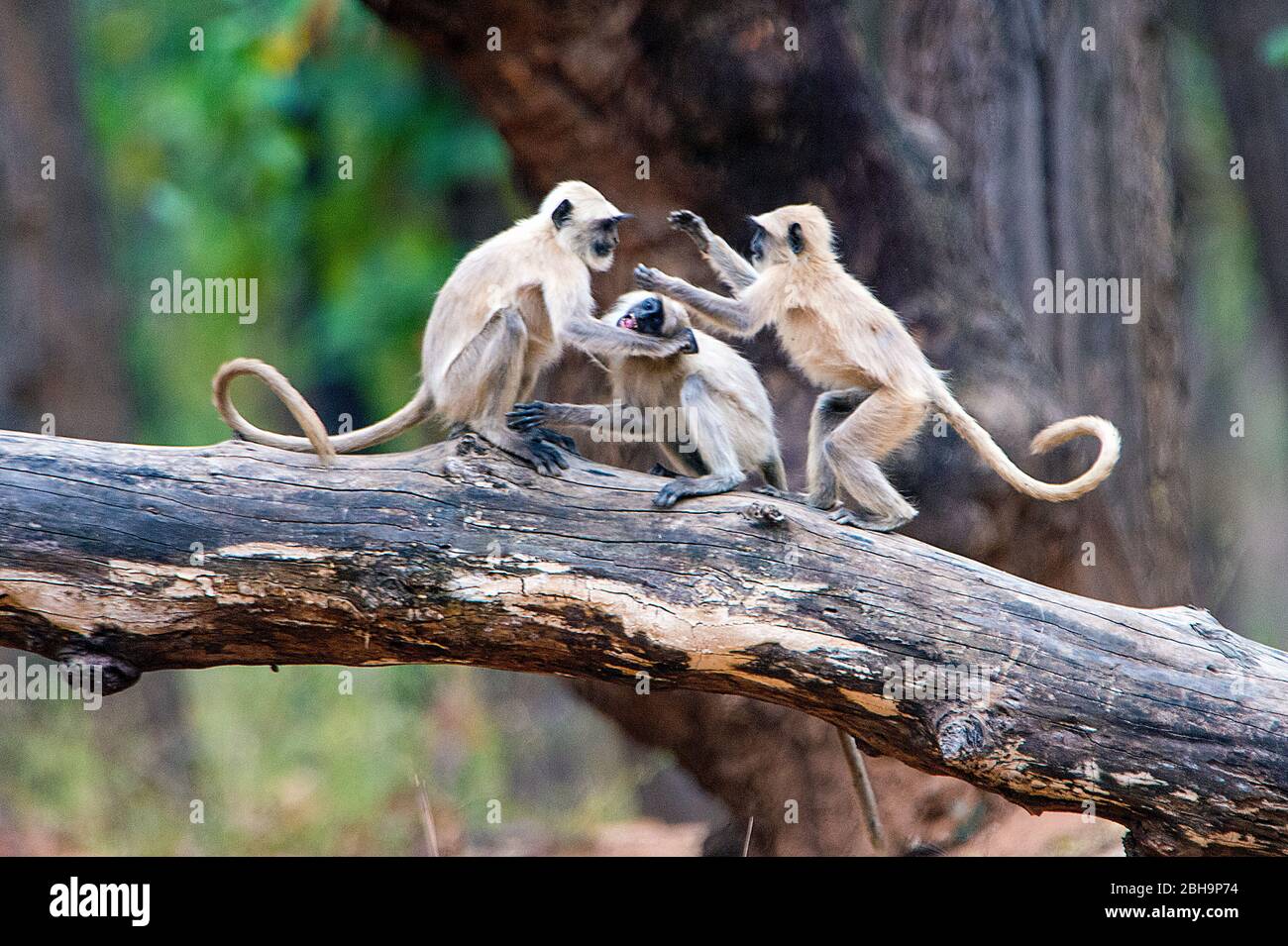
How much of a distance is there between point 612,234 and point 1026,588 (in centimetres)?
261

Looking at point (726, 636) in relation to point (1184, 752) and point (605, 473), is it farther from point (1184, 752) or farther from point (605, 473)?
point (1184, 752)

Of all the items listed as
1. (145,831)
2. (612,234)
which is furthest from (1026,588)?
(145,831)

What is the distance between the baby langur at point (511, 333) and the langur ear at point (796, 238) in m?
0.86

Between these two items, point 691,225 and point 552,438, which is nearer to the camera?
point 552,438

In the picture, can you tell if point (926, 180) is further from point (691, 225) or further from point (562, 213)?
point (562, 213)

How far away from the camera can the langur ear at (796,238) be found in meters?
6.31

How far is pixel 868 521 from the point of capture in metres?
5.86

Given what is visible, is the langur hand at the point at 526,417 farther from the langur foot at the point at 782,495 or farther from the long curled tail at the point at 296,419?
the langur foot at the point at 782,495

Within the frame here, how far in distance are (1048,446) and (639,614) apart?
237 cm

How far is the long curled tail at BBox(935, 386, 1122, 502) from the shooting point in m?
5.95

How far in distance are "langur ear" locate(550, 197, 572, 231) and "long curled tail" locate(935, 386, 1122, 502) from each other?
2.07m

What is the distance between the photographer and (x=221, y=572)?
16.8 feet

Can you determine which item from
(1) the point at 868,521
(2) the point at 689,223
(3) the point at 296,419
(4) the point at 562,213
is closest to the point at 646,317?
(2) the point at 689,223

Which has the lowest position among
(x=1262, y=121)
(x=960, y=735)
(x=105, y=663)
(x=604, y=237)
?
(x=960, y=735)
